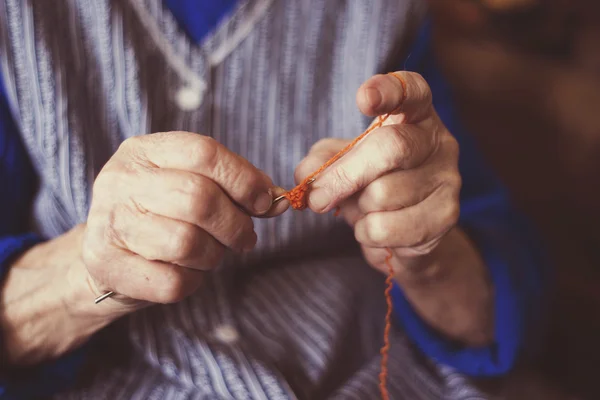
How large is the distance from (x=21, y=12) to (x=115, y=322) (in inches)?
16.0

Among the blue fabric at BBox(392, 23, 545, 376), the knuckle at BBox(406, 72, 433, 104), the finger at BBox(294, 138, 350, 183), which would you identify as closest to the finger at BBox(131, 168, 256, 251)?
the finger at BBox(294, 138, 350, 183)

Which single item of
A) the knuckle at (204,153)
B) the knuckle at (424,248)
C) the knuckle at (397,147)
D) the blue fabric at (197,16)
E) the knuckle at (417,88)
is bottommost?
the knuckle at (424,248)

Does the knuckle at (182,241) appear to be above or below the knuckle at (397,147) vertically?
below

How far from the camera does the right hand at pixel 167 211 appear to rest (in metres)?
0.50

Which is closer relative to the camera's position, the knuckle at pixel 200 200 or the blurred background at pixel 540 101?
the knuckle at pixel 200 200

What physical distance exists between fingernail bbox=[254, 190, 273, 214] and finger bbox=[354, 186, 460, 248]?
0.13m

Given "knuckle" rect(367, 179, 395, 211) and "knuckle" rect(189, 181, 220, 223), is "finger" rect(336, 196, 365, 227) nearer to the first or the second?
"knuckle" rect(367, 179, 395, 211)

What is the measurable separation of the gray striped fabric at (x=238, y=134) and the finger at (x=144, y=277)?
173mm

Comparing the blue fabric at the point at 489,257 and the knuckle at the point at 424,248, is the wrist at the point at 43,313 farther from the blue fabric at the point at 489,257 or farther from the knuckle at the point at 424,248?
the blue fabric at the point at 489,257

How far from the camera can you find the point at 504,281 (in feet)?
2.75

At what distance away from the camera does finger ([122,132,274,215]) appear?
502mm

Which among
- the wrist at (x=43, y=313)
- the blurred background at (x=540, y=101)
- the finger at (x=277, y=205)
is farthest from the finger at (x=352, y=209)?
the blurred background at (x=540, y=101)

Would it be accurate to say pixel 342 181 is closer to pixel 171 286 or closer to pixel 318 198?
pixel 318 198

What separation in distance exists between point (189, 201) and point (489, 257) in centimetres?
56
